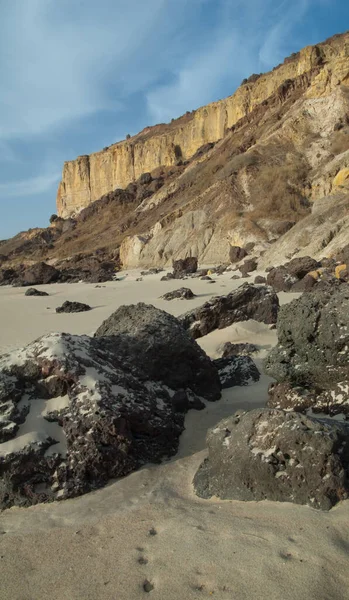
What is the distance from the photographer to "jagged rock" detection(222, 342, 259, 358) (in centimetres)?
602

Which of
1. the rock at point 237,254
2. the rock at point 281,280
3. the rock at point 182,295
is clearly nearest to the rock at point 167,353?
the rock at point 182,295

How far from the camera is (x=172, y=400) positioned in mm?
4191

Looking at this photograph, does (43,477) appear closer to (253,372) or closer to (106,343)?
(106,343)

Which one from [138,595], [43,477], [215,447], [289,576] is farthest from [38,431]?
[289,576]

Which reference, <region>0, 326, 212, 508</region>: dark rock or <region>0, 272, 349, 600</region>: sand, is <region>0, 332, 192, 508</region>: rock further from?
<region>0, 272, 349, 600</region>: sand

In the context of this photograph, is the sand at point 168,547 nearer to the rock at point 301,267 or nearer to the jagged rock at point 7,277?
the rock at point 301,267

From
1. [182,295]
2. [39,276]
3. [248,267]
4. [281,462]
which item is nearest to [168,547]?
[281,462]

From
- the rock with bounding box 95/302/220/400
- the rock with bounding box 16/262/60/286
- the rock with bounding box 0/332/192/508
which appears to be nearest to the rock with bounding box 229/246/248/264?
the rock with bounding box 16/262/60/286

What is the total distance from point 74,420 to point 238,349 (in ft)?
10.8

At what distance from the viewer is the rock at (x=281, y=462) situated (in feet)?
8.52

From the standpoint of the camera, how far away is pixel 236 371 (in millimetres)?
5156

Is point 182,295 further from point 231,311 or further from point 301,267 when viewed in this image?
point 231,311

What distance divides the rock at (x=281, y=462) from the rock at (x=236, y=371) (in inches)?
77.8

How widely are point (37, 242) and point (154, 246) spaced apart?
137 feet
